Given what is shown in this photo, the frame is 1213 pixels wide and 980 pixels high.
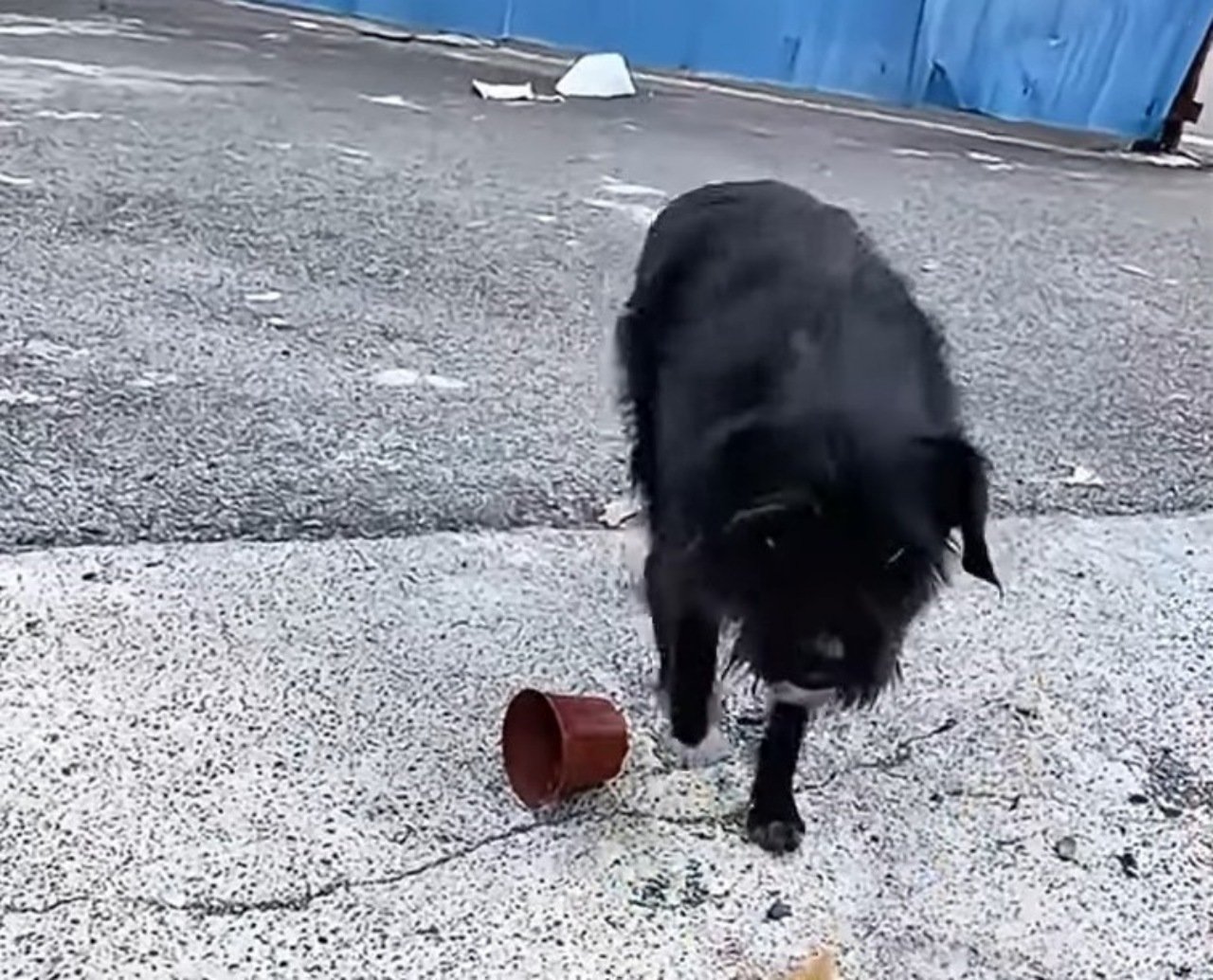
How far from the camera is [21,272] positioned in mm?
4574

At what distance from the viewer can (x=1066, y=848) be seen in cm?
259

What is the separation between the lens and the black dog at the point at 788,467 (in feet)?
7.16

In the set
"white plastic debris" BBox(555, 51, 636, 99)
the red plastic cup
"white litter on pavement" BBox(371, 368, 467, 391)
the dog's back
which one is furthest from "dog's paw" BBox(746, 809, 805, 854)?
"white plastic debris" BBox(555, 51, 636, 99)

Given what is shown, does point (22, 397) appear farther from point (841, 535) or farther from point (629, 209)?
point (629, 209)

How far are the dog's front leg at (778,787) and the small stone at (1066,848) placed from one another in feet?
1.30

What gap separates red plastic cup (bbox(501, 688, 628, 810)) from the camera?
2.45 m

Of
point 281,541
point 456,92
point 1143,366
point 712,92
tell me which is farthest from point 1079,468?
point 712,92

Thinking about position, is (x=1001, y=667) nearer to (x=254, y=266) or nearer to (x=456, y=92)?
(x=254, y=266)

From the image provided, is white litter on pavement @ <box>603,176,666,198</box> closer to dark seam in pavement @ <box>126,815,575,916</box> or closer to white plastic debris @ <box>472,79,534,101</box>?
white plastic debris @ <box>472,79,534,101</box>

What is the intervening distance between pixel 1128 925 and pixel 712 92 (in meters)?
7.72

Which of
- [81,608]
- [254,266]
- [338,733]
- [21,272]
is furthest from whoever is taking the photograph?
[254,266]

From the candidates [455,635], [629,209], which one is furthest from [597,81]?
[455,635]

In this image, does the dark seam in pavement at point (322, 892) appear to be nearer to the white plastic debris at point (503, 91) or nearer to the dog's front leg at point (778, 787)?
the dog's front leg at point (778, 787)

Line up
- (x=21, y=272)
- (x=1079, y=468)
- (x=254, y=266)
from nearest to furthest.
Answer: (x=1079, y=468) < (x=21, y=272) < (x=254, y=266)
